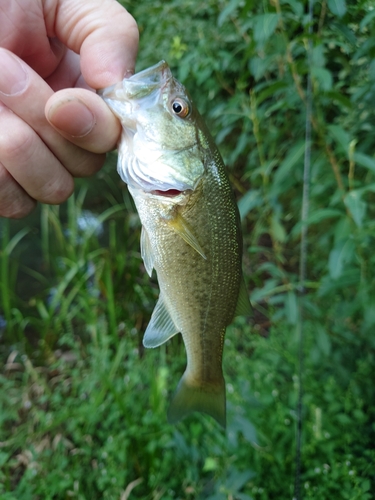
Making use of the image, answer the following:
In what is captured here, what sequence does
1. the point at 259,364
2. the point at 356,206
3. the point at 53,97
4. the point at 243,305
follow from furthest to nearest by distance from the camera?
the point at 259,364 → the point at 356,206 → the point at 243,305 → the point at 53,97

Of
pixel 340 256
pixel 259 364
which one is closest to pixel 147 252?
pixel 340 256

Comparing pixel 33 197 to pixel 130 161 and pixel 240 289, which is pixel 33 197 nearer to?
pixel 130 161

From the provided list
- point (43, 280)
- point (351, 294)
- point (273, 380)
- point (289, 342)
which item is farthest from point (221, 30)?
point (43, 280)

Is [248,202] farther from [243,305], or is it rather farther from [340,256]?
[243,305]

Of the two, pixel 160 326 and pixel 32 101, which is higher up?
pixel 32 101

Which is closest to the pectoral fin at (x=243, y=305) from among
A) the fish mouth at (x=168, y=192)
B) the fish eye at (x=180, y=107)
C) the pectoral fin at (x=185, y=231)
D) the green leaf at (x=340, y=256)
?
the pectoral fin at (x=185, y=231)

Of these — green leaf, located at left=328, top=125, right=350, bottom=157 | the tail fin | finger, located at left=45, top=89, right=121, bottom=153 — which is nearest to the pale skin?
finger, located at left=45, top=89, right=121, bottom=153

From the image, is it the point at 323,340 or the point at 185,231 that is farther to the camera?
the point at 323,340

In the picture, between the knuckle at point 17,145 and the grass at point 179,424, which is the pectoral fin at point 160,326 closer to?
the knuckle at point 17,145
